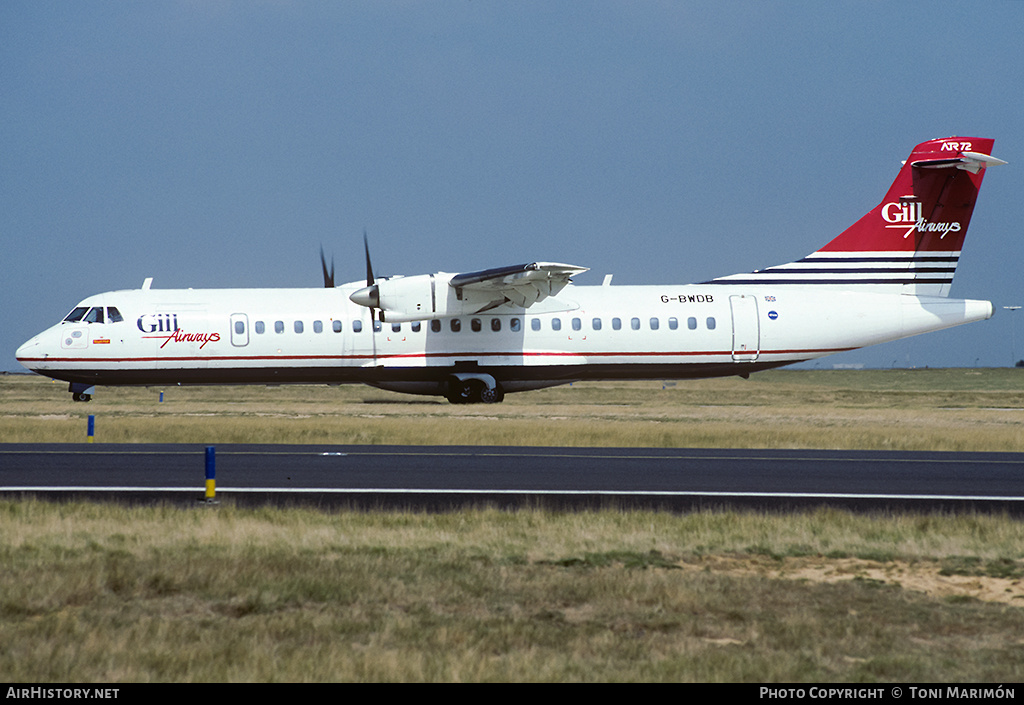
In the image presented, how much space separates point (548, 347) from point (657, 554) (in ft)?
74.4

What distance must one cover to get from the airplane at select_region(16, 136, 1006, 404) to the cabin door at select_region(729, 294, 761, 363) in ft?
0.16

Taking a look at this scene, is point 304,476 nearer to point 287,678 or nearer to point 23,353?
point 287,678

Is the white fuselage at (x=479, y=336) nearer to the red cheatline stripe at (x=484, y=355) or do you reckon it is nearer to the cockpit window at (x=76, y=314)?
the red cheatline stripe at (x=484, y=355)

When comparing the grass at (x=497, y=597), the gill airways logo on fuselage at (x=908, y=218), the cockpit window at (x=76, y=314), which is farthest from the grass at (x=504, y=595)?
the gill airways logo on fuselage at (x=908, y=218)

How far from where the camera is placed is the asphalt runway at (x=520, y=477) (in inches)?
584

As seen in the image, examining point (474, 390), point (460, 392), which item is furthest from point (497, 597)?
point (460, 392)

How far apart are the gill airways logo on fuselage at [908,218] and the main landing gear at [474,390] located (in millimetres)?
14728

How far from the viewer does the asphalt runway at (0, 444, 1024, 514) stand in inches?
584

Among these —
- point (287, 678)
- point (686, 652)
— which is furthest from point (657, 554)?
point (287, 678)

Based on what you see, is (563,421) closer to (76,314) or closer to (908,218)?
(908,218)

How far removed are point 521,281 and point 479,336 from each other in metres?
2.78

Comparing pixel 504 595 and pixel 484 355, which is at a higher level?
pixel 484 355

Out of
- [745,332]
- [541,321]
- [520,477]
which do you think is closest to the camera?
[520,477]

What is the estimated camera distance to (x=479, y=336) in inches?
1315
